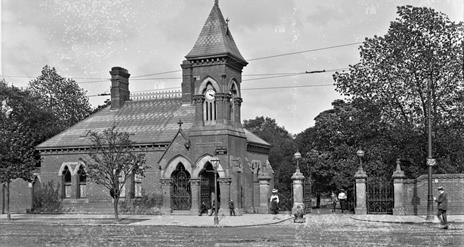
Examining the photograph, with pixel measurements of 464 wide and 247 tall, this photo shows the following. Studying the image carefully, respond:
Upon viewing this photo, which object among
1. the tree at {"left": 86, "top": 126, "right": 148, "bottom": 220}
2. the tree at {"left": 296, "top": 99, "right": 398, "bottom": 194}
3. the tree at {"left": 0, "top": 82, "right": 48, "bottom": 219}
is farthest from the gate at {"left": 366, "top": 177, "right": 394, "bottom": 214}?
the tree at {"left": 0, "top": 82, "right": 48, "bottom": 219}

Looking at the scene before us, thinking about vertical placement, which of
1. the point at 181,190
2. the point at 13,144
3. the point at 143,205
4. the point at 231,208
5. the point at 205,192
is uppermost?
the point at 13,144

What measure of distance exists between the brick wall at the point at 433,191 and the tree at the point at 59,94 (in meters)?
42.4

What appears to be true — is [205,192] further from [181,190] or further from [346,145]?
[346,145]

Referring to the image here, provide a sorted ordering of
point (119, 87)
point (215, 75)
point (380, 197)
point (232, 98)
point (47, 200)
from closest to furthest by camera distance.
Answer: point (380, 197), point (215, 75), point (232, 98), point (47, 200), point (119, 87)

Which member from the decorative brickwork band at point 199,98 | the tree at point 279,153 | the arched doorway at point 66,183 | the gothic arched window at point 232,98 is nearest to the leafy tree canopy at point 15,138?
the arched doorway at point 66,183

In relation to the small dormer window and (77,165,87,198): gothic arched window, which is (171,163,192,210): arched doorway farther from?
(77,165,87,198): gothic arched window

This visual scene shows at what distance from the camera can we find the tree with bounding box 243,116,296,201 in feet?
197

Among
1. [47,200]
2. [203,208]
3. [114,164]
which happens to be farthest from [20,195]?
[203,208]

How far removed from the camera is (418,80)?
1371 inches

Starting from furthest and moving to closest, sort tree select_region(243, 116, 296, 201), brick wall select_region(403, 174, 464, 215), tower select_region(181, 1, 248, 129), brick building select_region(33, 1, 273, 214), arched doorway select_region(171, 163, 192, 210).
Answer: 1. tree select_region(243, 116, 296, 201)
2. arched doorway select_region(171, 163, 192, 210)
3. tower select_region(181, 1, 248, 129)
4. brick building select_region(33, 1, 273, 214)
5. brick wall select_region(403, 174, 464, 215)

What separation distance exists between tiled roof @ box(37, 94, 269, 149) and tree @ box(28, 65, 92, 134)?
66.6 ft

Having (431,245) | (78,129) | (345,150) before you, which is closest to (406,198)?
(345,150)

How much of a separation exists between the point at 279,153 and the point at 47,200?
134 ft

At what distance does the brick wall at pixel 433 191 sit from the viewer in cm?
3186
